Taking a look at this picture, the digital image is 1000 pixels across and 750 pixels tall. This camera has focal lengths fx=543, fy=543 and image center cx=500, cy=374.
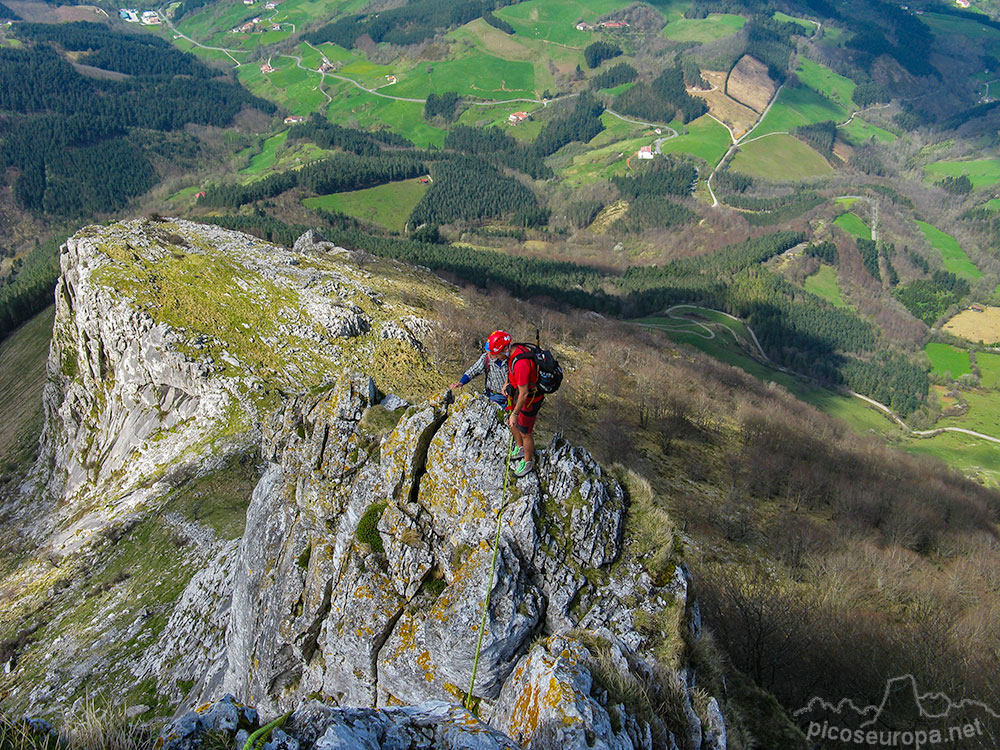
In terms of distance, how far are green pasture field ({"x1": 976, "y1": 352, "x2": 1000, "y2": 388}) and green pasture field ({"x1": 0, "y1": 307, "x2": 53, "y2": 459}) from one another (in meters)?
200

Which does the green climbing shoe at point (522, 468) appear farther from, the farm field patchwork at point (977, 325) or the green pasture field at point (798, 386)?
the farm field patchwork at point (977, 325)

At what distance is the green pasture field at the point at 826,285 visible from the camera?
18162 cm

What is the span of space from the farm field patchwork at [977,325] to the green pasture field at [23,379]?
749 feet

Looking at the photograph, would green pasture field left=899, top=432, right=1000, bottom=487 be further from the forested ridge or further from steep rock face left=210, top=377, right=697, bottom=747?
steep rock face left=210, top=377, right=697, bottom=747

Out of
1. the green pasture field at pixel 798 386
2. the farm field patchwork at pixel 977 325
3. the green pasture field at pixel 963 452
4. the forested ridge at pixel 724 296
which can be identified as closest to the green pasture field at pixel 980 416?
the green pasture field at pixel 963 452

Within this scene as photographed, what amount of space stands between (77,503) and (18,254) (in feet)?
674

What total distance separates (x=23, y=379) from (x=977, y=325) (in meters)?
244

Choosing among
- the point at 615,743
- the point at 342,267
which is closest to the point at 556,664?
the point at 615,743

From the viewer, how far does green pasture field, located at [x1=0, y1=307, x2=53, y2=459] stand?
56.3 metres

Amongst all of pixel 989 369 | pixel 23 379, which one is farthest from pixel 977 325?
pixel 23 379

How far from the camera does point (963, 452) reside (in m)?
115

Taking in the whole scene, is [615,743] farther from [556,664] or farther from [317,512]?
[317,512]

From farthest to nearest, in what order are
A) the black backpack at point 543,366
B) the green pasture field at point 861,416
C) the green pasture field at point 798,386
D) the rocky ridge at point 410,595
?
the green pasture field at point 798,386 < the green pasture field at point 861,416 < the black backpack at point 543,366 < the rocky ridge at point 410,595

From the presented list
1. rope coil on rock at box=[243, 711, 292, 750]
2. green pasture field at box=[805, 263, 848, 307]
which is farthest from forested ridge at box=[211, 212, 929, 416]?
rope coil on rock at box=[243, 711, 292, 750]
